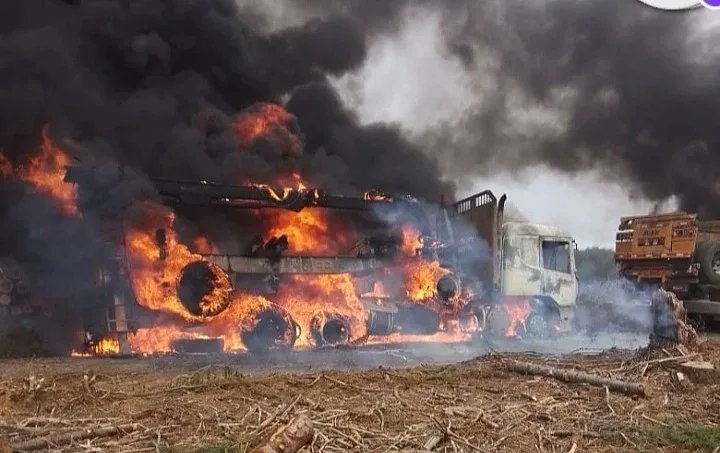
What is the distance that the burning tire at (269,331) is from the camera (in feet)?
43.3

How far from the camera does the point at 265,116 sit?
19219 mm

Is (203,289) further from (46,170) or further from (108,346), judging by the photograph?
(46,170)

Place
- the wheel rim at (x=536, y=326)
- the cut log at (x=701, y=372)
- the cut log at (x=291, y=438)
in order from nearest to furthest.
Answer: the cut log at (x=291, y=438) < the cut log at (x=701, y=372) < the wheel rim at (x=536, y=326)

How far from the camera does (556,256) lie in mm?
16391

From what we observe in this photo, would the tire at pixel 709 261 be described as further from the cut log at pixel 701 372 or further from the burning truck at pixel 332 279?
the cut log at pixel 701 372

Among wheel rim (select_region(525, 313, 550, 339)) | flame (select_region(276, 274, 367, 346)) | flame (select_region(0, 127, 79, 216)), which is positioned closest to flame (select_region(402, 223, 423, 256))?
flame (select_region(276, 274, 367, 346))

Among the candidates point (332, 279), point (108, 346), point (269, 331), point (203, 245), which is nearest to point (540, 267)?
point (332, 279)

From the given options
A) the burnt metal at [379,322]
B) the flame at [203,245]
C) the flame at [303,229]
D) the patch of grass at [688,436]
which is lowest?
the patch of grass at [688,436]

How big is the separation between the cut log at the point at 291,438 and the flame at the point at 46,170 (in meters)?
10.5

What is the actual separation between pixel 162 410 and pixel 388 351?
7.36m

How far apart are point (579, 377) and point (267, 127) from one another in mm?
13277

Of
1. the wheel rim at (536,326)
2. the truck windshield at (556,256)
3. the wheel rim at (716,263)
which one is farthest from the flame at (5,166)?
the wheel rim at (716,263)

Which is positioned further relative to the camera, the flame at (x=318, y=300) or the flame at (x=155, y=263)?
the flame at (x=318, y=300)

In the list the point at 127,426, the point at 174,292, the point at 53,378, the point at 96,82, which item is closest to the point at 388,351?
the point at 174,292
